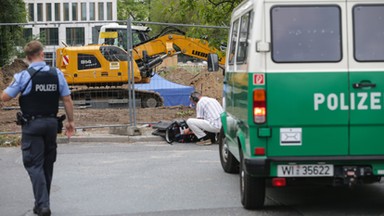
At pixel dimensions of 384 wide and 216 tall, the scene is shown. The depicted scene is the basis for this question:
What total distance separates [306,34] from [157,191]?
325 cm

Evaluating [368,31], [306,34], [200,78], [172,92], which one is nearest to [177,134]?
[306,34]

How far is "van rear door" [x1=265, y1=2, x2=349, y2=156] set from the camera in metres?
6.36

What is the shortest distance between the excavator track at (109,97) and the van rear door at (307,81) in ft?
45.2

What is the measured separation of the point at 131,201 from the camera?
26.4 ft

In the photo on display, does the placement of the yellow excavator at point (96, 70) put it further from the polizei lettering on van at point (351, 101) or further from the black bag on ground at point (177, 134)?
the polizei lettering on van at point (351, 101)

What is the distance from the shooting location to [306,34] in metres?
6.43

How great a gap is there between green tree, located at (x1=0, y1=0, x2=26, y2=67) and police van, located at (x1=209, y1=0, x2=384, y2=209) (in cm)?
2711

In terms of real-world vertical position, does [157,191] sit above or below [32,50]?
below

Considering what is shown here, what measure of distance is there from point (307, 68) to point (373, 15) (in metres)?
0.84

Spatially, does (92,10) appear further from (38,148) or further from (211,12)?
(38,148)

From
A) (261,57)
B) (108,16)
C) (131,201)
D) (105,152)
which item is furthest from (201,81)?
(108,16)

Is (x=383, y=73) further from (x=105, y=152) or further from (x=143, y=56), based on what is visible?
(x=143, y=56)

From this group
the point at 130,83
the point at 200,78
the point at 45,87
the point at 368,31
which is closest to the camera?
the point at 368,31

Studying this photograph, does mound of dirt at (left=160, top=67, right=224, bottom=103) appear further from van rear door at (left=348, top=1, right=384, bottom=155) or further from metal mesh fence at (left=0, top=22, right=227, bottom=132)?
van rear door at (left=348, top=1, right=384, bottom=155)
